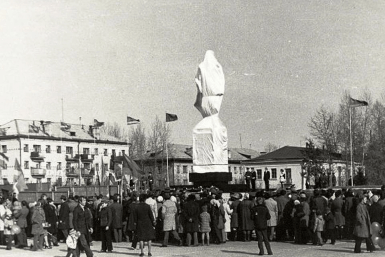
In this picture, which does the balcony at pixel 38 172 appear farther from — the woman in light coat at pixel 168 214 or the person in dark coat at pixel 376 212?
the person in dark coat at pixel 376 212

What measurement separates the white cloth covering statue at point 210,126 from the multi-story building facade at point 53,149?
49028 millimetres

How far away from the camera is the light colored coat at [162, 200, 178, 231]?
20.8 meters

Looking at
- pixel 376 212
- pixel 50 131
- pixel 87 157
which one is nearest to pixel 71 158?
pixel 87 157

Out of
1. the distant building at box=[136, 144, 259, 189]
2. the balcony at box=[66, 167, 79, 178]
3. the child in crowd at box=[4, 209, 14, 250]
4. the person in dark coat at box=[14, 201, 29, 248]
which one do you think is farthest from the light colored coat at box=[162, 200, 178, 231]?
the balcony at box=[66, 167, 79, 178]

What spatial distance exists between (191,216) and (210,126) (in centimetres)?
1306

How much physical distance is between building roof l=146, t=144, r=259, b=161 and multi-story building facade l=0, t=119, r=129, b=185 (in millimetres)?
9113

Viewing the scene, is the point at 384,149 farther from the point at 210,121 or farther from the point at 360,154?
the point at 210,121

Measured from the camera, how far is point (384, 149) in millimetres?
58500

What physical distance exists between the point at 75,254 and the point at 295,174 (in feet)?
→ 260

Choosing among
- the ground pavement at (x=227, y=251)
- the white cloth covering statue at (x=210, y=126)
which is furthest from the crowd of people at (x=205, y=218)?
the white cloth covering statue at (x=210, y=126)

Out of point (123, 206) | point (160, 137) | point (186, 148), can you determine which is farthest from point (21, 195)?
point (186, 148)

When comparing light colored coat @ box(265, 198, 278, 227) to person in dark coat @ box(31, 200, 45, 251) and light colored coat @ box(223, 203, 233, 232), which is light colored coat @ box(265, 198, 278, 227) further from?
person in dark coat @ box(31, 200, 45, 251)

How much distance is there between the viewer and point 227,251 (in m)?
19.2

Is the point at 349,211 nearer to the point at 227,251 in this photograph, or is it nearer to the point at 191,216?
the point at 227,251
